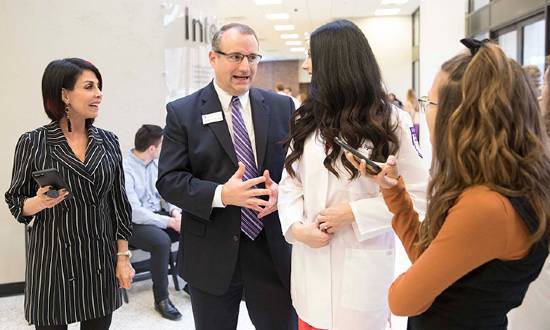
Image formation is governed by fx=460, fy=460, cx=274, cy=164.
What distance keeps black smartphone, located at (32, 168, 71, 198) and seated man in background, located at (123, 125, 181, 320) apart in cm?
189

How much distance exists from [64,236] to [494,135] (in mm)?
1631

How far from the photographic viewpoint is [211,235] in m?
1.78

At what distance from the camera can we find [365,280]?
1422mm

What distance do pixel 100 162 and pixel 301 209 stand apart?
918 millimetres

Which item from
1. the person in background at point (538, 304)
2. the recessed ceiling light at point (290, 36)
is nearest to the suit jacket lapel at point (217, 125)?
the person in background at point (538, 304)

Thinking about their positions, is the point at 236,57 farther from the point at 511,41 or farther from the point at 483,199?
the point at 511,41

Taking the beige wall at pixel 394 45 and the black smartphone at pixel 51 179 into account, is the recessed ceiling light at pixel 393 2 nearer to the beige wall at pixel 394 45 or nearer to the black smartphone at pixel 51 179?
the beige wall at pixel 394 45

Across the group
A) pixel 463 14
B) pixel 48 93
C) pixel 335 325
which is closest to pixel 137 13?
pixel 48 93

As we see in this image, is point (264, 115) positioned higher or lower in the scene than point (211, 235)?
higher

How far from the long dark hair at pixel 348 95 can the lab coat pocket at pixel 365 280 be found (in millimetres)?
263

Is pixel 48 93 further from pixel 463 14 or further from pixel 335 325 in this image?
pixel 463 14

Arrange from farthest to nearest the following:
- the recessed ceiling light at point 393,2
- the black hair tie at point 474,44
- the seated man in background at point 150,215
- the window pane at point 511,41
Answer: the recessed ceiling light at point 393,2
the window pane at point 511,41
the seated man in background at point 150,215
the black hair tie at point 474,44

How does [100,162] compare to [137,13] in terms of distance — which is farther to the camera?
[137,13]

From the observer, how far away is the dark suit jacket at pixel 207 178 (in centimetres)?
174
